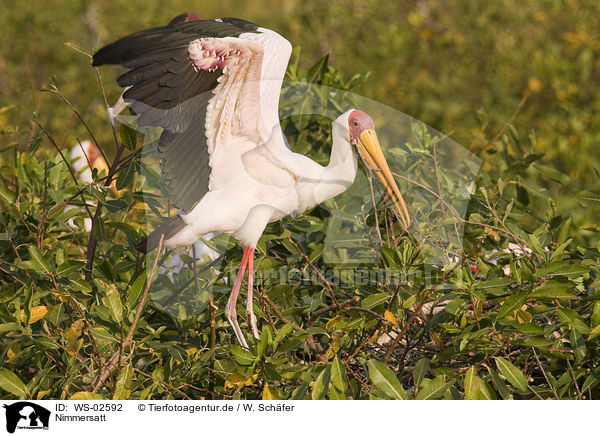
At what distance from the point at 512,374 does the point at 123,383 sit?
0.89 meters

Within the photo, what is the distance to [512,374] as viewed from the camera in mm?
1675

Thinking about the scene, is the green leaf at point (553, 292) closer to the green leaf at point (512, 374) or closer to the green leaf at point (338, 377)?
the green leaf at point (512, 374)

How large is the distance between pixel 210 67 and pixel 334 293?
0.82m

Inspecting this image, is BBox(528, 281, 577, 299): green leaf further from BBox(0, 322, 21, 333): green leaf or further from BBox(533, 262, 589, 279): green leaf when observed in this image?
BBox(0, 322, 21, 333): green leaf

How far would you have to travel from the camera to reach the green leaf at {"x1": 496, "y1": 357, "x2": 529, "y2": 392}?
1657 millimetres

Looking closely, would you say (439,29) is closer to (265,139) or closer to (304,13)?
(304,13)

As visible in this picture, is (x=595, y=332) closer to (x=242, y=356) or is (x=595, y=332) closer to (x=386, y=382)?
(x=386, y=382)

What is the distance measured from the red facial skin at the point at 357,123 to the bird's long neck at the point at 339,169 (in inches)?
1.2

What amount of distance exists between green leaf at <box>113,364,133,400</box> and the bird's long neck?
0.60 m

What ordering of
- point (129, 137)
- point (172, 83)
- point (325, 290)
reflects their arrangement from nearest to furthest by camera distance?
1. point (172, 83)
2. point (129, 137)
3. point (325, 290)

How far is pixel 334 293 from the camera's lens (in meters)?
2.11

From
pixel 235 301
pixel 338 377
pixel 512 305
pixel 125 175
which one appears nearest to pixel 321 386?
pixel 338 377

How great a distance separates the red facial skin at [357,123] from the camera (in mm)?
1673
